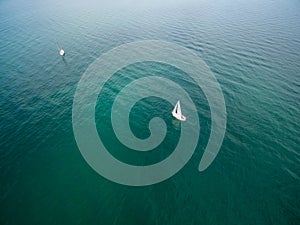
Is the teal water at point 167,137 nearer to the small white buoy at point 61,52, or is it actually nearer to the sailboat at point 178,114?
the sailboat at point 178,114

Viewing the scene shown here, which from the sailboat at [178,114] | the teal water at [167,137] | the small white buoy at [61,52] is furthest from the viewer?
the small white buoy at [61,52]

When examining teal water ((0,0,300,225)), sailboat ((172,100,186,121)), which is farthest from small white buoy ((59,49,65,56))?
sailboat ((172,100,186,121))

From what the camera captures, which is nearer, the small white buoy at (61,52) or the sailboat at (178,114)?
the sailboat at (178,114)

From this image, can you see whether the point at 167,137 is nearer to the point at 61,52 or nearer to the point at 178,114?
the point at 178,114

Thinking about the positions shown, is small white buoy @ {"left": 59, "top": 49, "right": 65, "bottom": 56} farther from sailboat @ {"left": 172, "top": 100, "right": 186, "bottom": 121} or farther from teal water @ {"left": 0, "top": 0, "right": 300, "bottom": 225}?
sailboat @ {"left": 172, "top": 100, "right": 186, "bottom": 121}

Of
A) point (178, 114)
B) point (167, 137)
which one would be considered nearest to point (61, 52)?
point (178, 114)

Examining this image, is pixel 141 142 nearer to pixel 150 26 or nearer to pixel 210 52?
pixel 210 52

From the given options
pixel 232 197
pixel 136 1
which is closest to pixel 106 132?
pixel 232 197

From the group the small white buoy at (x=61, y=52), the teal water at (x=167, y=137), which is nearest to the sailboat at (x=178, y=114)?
the teal water at (x=167, y=137)
